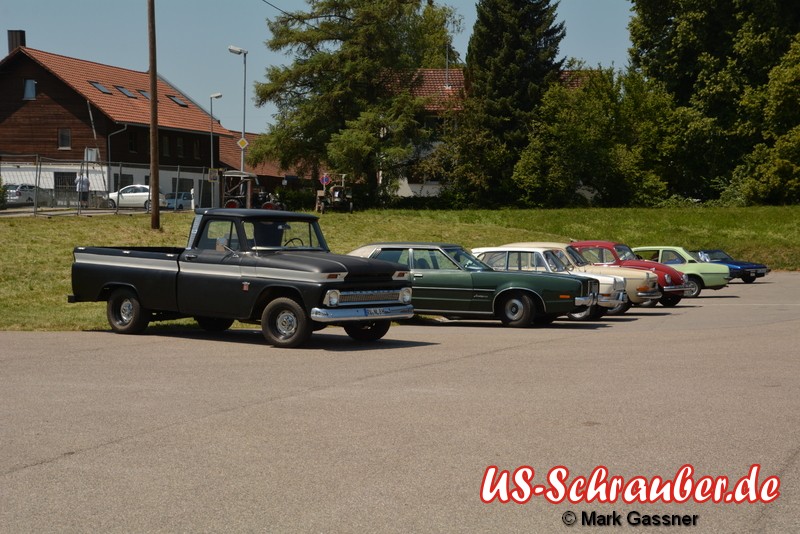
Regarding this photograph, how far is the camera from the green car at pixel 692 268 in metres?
31.4

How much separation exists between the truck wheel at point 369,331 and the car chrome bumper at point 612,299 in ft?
21.8

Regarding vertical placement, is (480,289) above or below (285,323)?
above

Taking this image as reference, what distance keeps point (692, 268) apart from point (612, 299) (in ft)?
35.0

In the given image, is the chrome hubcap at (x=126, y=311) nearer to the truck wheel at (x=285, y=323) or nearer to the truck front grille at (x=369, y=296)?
the truck wheel at (x=285, y=323)

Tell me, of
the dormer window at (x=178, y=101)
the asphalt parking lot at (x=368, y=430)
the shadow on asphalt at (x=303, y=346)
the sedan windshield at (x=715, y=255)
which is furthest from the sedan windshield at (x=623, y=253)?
the dormer window at (x=178, y=101)

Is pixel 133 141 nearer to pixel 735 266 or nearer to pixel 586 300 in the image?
pixel 735 266

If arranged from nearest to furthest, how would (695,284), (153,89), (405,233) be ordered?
1. (695,284)
2. (153,89)
3. (405,233)

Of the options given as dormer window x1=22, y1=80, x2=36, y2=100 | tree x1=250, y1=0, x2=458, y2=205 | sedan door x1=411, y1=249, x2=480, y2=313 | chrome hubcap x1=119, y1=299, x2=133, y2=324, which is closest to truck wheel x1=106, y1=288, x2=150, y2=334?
chrome hubcap x1=119, y1=299, x2=133, y2=324

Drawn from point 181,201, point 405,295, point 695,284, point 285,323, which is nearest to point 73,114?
point 181,201

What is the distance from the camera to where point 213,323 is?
17609 millimetres

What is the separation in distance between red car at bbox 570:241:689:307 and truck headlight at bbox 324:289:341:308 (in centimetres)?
1194

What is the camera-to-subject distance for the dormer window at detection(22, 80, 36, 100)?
66.8 m

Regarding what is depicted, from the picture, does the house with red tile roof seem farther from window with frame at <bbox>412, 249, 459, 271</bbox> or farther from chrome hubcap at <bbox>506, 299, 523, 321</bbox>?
chrome hubcap at <bbox>506, 299, 523, 321</bbox>

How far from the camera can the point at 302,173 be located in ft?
218
